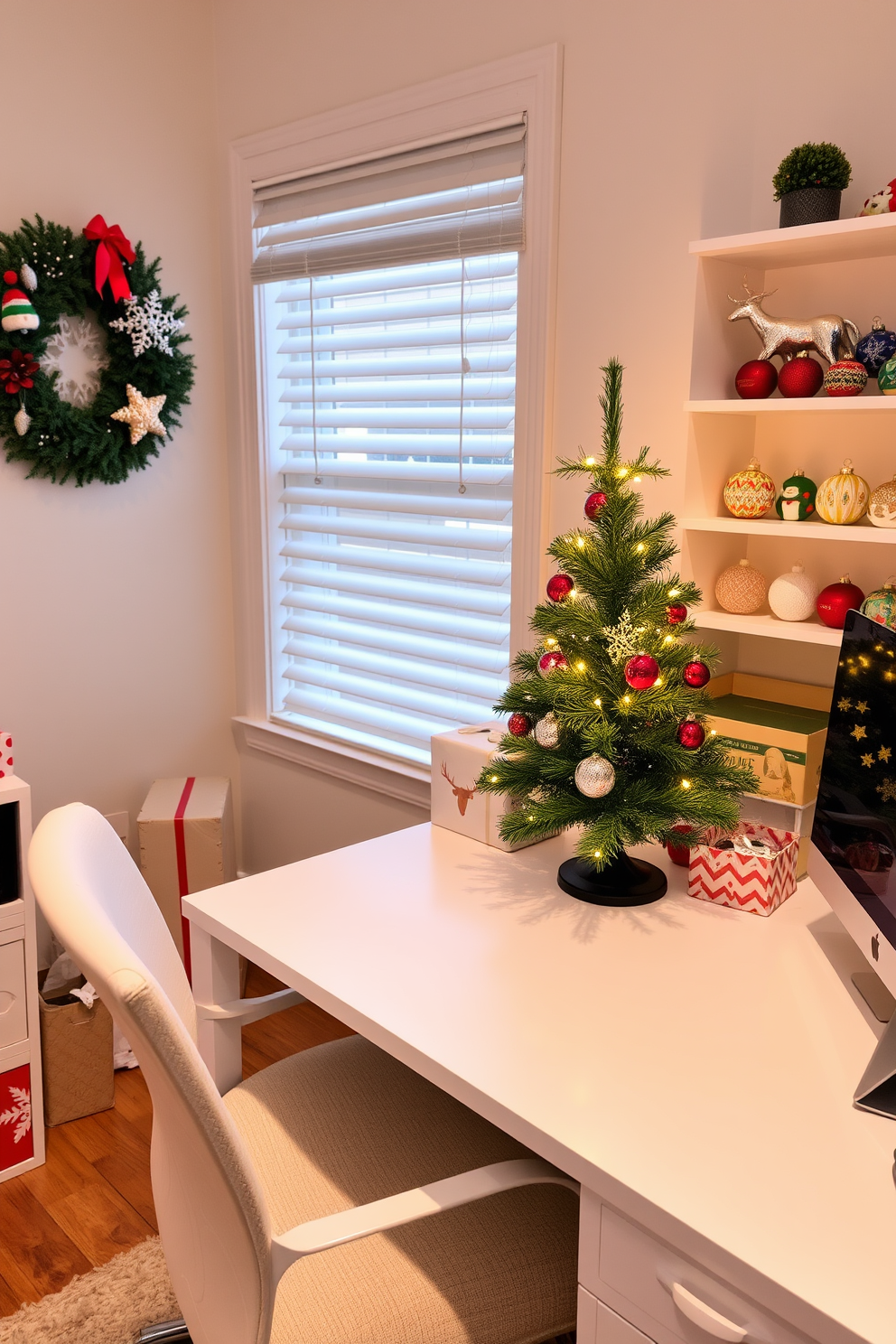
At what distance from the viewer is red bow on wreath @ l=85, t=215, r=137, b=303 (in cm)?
237

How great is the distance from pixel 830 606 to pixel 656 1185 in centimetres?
95

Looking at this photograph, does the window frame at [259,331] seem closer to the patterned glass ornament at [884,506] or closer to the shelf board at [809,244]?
the shelf board at [809,244]

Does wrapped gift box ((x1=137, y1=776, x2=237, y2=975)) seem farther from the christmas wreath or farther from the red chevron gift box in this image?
the red chevron gift box

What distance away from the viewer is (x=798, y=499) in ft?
5.23

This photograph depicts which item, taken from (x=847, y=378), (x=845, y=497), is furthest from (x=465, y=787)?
(x=847, y=378)

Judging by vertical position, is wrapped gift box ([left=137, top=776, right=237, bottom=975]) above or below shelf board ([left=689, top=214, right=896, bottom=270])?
below

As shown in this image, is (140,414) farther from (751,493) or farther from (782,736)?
(782,736)

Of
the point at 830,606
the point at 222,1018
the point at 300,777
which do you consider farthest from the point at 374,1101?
the point at 300,777

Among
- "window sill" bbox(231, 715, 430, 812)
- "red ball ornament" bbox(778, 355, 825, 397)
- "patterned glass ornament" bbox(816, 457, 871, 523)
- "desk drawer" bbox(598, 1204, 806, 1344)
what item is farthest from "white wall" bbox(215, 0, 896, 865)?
"desk drawer" bbox(598, 1204, 806, 1344)

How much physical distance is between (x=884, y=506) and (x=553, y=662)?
52cm

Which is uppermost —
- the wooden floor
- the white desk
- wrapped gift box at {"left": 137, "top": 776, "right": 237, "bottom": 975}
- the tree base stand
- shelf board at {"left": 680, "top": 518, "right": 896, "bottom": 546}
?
shelf board at {"left": 680, "top": 518, "right": 896, "bottom": 546}

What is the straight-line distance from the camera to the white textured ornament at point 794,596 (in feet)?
5.28

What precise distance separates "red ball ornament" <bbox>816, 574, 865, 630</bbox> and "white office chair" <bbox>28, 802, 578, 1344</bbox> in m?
0.89

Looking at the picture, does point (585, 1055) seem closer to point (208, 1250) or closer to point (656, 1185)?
→ point (656, 1185)
